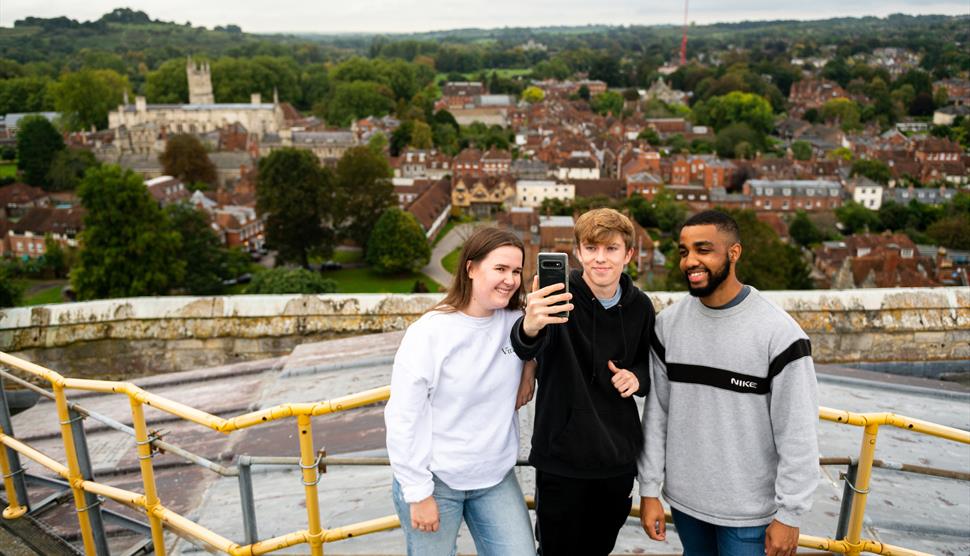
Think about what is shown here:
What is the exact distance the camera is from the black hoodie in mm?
2293

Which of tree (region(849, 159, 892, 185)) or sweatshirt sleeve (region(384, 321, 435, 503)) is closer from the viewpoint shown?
sweatshirt sleeve (region(384, 321, 435, 503))

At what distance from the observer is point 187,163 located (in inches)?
2061

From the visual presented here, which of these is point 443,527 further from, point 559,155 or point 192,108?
point 192,108

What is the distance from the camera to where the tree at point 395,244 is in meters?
32.1

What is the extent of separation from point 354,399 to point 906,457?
3.02 m

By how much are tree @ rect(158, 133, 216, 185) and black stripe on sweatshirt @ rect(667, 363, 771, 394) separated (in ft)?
179

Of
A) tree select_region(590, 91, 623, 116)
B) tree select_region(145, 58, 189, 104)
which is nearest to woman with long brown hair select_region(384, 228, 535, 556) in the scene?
tree select_region(590, 91, 623, 116)

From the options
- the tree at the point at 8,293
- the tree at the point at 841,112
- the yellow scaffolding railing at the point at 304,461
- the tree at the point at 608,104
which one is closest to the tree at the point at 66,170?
the tree at the point at 8,293

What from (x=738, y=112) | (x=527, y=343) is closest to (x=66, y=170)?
(x=527, y=343)

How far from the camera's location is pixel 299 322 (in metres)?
6.45

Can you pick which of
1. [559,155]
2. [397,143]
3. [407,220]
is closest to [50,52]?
[397,143]

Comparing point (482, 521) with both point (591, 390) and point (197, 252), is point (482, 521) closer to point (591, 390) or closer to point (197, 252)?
point (591, 390)

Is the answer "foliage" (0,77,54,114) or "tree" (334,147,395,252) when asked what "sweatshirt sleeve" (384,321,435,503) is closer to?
"tree" (334,147,395,252)

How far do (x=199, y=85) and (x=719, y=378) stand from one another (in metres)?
93.2
